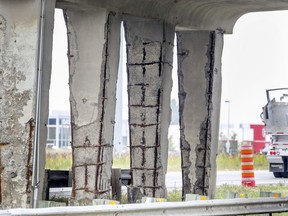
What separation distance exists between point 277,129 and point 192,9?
53.3 feet

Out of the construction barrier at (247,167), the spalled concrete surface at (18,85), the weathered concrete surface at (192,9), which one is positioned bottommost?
the construction barrier at (247,167)

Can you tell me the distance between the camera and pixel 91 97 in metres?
23.2

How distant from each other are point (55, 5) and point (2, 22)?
60.9 inches

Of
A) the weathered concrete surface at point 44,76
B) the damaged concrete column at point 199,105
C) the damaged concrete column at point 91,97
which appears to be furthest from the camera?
the damaged concrete column at point 199,105

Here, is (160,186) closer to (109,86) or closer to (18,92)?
(109,86)

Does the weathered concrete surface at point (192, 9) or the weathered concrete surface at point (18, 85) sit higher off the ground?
the weathered concrete surface at point (192, 9)

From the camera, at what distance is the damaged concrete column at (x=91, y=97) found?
75.9 ft

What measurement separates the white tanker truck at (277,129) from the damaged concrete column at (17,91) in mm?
22249

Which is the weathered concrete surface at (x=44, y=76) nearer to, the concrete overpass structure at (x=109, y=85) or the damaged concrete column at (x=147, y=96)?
the concrete overpass structure at (x=109, y=85)

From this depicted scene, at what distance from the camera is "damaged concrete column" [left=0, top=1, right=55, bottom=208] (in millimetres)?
20734

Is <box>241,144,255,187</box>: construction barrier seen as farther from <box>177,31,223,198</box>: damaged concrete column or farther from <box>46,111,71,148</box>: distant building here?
<box>46,111,71,148</box>: distant building

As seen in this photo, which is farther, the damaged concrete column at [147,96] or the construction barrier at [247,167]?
the construction barrier at [247,167]

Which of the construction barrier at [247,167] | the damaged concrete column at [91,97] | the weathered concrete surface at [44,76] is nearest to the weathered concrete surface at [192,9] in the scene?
the damaged concrete column at [91,97]

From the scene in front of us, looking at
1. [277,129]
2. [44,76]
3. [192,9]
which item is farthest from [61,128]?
[44,76]
